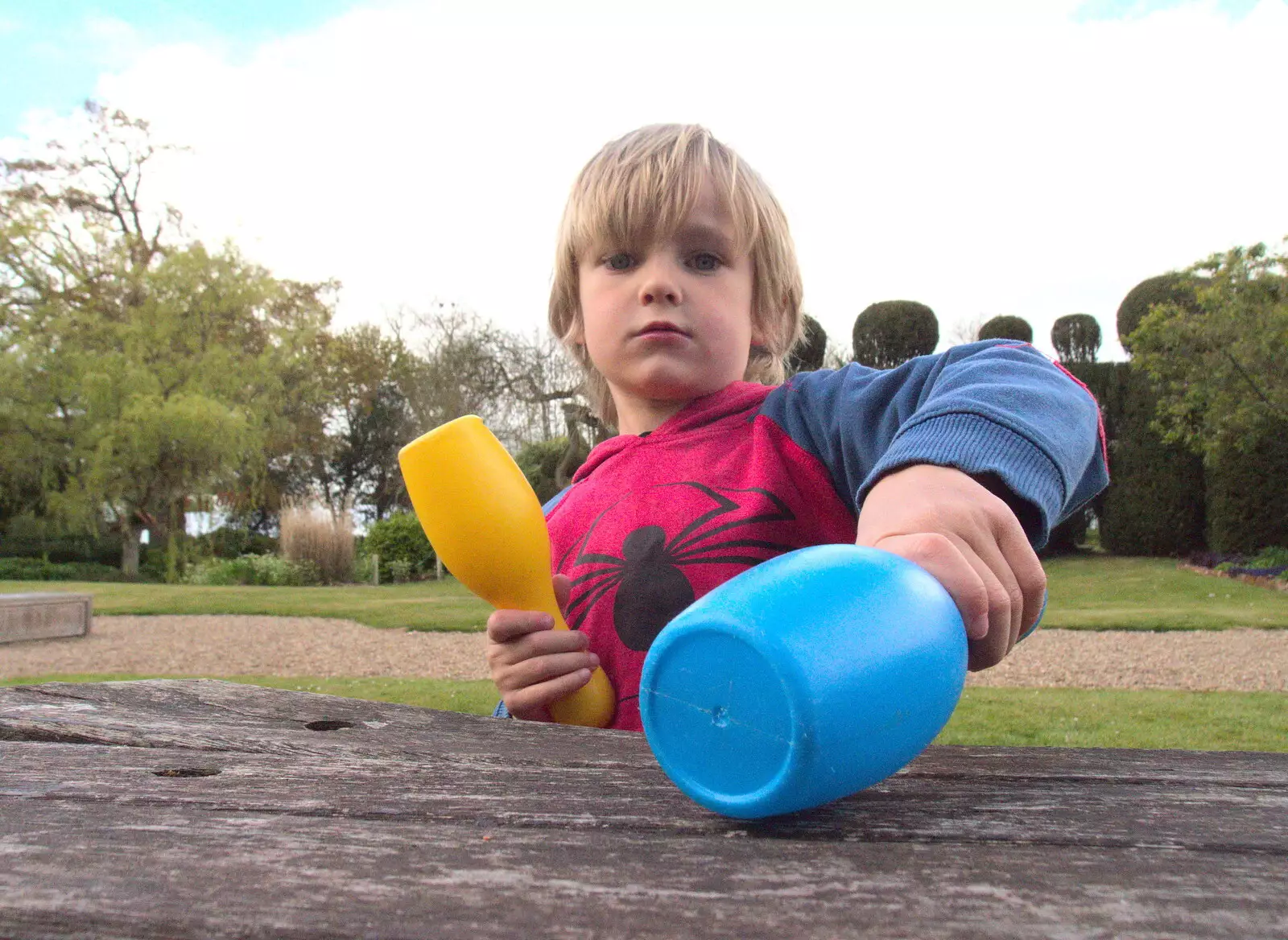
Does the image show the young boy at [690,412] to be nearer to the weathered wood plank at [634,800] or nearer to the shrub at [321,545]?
the weathered wood plank at [634,800]

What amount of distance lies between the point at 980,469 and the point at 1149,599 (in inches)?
472

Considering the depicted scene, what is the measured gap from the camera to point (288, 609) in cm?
1118

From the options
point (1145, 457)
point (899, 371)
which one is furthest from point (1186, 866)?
point (1145, 457)

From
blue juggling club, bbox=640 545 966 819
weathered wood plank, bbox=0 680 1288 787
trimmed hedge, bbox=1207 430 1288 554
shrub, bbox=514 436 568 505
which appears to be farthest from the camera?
shrub, bbox=514 436 568 505

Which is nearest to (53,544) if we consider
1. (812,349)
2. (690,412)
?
(812,349)

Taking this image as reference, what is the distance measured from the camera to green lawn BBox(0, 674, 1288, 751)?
430 cm

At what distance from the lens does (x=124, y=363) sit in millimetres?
20953

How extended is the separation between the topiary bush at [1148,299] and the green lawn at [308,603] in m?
11.0

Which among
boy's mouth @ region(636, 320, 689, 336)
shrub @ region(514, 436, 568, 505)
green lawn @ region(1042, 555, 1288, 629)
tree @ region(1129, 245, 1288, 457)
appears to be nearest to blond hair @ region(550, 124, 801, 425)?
boy's mouth @ region(636, 320, 689, 336)

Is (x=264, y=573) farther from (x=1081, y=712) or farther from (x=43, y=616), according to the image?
(x=1081, y=712)

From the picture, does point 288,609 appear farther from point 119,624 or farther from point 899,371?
point 899,371

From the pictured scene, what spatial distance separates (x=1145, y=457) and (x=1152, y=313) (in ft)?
8.53

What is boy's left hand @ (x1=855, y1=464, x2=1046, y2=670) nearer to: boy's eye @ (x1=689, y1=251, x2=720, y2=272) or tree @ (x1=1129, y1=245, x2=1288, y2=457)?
boy's eye @ (x1=689, y1=251, x2=720, y2=272)

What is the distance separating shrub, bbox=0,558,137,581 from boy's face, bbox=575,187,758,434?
62.6ft
